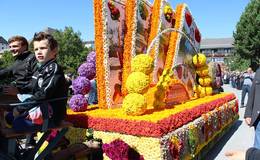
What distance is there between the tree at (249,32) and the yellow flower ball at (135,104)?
1491 inches

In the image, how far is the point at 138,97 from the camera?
579cm

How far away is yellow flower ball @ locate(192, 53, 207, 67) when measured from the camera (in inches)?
396

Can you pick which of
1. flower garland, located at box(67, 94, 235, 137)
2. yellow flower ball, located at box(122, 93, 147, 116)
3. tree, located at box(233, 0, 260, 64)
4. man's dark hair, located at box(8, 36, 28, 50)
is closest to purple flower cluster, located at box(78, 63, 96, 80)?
flower garland, located at box(67, 94, 235, 137)

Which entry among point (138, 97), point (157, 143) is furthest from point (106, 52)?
point (157, 143)

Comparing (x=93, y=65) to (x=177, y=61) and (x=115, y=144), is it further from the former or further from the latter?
(x=177, y=61)

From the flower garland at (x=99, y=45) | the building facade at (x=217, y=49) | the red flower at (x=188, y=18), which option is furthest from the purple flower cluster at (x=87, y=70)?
the building facade at (x=217, y=49)

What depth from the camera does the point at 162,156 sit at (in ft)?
16.9

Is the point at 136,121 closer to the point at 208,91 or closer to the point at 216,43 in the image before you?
the point at 208,91

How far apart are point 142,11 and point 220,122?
3.05 metres

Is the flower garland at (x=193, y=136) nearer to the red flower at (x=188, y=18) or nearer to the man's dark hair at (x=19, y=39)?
the man's dark hair at (x=19, y=39)

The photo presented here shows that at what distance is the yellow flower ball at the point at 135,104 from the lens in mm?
5758

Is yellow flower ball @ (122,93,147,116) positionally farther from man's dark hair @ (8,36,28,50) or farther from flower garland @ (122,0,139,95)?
man's dark hair @ (8,36,28,50)

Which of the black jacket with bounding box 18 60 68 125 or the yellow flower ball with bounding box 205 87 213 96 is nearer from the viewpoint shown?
the black jacket with bounding box 18 60 68 125

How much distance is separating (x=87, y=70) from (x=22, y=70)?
1.83m
